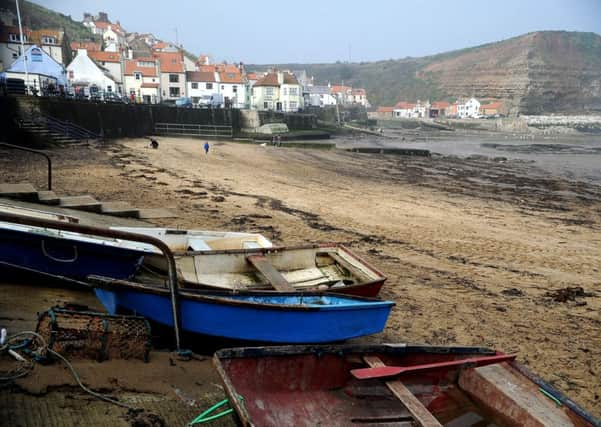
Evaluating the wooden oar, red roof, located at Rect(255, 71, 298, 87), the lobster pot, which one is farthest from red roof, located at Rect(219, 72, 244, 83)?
the wooden oar

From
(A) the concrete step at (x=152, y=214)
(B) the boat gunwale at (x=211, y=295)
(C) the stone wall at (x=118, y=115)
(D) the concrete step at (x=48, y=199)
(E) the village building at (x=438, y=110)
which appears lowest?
(A) the concrete step at (x=152, y=214)

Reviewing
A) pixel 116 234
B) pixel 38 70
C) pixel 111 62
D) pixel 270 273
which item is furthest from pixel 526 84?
pixel 116 234

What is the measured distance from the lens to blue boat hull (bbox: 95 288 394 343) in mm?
4992

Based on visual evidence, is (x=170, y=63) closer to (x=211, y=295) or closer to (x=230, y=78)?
(x=230, y=78)

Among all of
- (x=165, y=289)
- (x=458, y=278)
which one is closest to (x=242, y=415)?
(x=165, y=289)

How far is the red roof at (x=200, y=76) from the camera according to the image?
218 feet

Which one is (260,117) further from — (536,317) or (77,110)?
(536,317)

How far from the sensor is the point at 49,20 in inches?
3740

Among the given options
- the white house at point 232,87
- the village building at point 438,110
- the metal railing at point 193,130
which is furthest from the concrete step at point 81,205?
the village building at point 438,110

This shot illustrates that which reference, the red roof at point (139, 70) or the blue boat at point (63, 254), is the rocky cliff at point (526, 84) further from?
the blue boat at point (63, 254)

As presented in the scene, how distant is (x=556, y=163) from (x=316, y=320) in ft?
139

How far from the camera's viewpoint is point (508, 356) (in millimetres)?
4465

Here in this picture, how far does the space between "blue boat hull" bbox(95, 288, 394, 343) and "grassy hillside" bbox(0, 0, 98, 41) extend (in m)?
97.3

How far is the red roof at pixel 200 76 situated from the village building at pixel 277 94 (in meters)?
8.73
